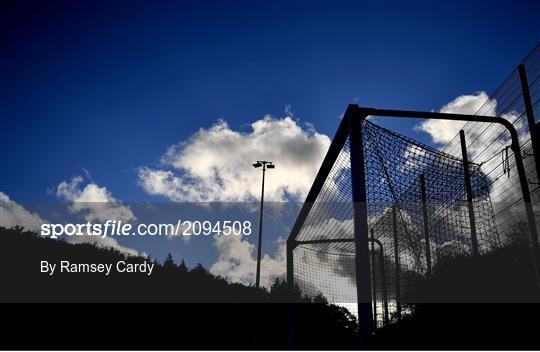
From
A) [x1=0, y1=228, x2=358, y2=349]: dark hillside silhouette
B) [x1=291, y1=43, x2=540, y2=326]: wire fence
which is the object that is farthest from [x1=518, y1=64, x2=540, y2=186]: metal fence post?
[x1=0, y1=228, x2=358, y2=349]: dark hillside silhouette

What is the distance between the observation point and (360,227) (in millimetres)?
4566

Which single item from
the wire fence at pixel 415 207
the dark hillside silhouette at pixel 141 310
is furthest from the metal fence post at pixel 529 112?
the dark hillside silhouette at pixel 141 310

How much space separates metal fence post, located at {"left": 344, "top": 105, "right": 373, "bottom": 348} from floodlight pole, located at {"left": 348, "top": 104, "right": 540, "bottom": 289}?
0.18 metres

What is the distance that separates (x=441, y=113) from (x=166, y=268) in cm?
1591

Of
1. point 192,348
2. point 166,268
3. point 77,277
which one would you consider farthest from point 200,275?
point 77,277

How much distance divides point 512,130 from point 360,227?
287cm

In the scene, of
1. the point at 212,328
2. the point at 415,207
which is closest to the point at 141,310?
the point at 212,328

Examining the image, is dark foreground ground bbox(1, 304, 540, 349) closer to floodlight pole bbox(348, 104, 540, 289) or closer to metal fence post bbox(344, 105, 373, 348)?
metal fence post bbox(344, 105, 373, 348)

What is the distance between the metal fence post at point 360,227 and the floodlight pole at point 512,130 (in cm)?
18

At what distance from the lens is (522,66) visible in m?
5.70

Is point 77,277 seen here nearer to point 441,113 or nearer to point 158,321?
point 158,321

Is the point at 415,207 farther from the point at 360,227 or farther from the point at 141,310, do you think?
the point at 141,310

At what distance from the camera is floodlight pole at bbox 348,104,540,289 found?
4914mm

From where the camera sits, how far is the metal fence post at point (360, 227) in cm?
425
